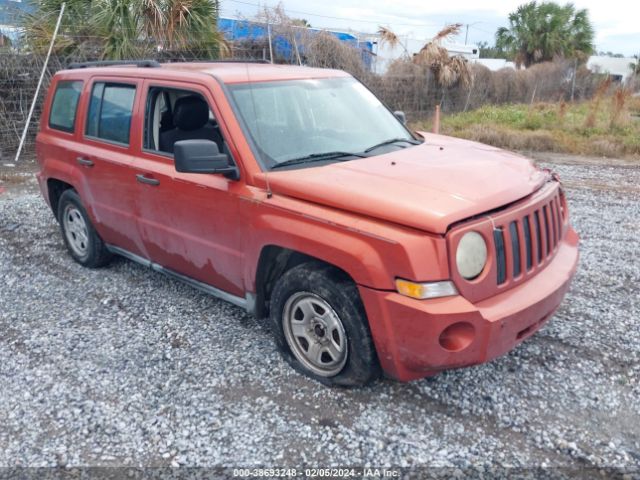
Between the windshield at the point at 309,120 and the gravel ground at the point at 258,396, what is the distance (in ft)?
4.71

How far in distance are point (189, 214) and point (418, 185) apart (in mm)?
1723

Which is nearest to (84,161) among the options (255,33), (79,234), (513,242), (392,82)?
(79,234)

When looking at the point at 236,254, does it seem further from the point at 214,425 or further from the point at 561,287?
the point at 561,287

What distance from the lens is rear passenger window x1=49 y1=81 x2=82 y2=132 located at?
5254mm

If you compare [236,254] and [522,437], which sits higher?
[236,254]

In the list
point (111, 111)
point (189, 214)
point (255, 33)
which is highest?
point (255, 33)

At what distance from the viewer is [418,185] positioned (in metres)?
3.30

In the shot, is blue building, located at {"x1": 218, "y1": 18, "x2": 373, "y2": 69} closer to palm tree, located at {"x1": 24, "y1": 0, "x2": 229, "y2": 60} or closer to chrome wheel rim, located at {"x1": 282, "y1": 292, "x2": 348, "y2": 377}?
palm tree, located at {"x1": 24, "y1": 0, "x2": 229, "y2": 60}

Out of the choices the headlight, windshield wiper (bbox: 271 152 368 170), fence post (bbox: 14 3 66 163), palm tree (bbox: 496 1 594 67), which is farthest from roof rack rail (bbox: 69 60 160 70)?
palm tree (bbox: 496 1 594 67)

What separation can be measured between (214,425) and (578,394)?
85.6 inches

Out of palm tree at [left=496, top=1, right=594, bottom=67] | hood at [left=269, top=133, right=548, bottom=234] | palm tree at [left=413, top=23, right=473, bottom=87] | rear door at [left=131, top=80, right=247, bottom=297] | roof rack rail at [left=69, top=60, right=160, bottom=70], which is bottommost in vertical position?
rear door at [left=131, top=80, right=247, bottom=297]

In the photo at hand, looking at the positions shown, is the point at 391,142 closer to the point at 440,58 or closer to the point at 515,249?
the point at 515,249

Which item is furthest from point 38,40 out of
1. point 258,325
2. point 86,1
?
point 258,325

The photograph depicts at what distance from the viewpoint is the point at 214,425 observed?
328cm
